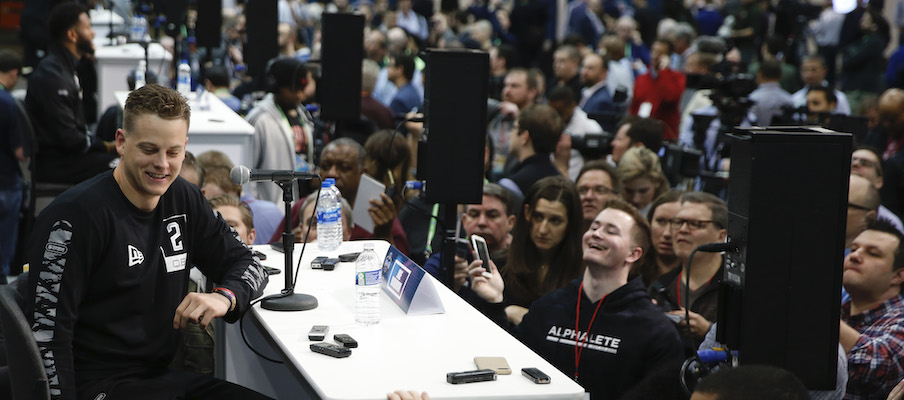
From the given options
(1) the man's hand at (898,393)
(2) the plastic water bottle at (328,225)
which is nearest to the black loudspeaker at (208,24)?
(2) the plastic water bottle at (328,225)

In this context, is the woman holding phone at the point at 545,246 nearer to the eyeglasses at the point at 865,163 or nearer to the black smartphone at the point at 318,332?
the black smartphone at the point at 318,332

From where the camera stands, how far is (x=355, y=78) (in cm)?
568

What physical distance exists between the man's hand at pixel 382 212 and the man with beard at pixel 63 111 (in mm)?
2731

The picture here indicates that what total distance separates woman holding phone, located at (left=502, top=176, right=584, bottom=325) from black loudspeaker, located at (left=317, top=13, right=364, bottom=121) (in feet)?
5.23

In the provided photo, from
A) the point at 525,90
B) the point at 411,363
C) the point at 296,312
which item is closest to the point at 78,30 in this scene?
the point at 525,90

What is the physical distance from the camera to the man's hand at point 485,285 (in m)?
3.73

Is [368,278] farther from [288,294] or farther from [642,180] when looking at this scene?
[642,180]

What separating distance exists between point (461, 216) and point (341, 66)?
154 cm

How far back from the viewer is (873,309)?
12.6 ft

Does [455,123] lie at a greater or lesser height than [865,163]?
greater

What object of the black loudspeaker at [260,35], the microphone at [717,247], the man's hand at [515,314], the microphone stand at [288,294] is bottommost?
the man's hand at [515,314]

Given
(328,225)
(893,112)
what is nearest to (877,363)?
(328,225)

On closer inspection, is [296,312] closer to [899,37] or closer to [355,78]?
[355,78]

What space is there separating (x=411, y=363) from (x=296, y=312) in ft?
1.80
